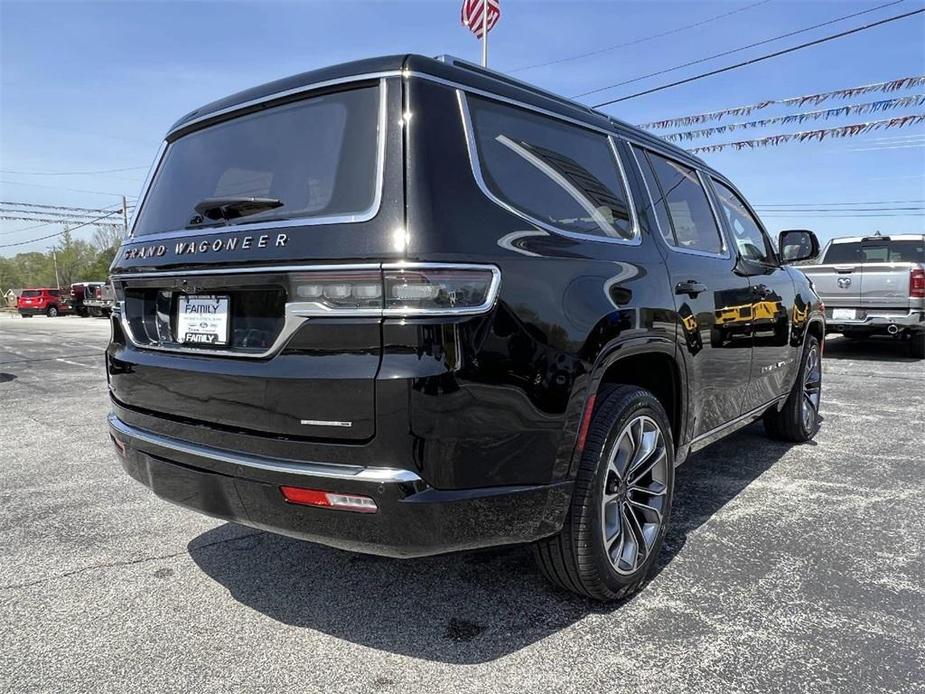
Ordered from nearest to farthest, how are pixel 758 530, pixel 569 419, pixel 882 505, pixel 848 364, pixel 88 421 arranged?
pixel 569 419, pixel 758 530, pixel 882 505, pixel 88 421, pixel 848 364

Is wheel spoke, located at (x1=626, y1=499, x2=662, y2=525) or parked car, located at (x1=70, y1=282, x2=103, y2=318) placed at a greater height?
parked car, located at (x1=70, y1=282, x2=103, y2=318)

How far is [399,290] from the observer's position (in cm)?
188

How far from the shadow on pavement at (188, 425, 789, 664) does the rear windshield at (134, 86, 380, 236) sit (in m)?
1.45

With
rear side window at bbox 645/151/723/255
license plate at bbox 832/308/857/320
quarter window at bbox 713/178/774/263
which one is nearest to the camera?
rear side window at bbox 645/151/723/255

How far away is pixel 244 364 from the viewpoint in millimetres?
2109

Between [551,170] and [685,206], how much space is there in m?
1.26

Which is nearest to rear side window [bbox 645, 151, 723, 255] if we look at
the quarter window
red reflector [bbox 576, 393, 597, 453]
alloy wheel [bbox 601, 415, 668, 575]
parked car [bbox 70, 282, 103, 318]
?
the quarter window

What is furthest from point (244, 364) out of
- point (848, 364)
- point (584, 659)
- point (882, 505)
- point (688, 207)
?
point (848, 364)

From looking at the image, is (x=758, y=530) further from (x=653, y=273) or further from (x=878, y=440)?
(x=878, y=440)

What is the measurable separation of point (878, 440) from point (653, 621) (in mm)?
3744

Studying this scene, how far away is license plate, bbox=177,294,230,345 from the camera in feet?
7.30

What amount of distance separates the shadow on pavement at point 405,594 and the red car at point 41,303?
42.8 m

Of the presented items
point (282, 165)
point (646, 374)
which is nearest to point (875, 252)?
point (646, 374)

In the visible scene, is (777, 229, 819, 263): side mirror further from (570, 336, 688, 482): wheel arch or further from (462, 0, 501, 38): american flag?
(462, 0, 501, 38): american flag
